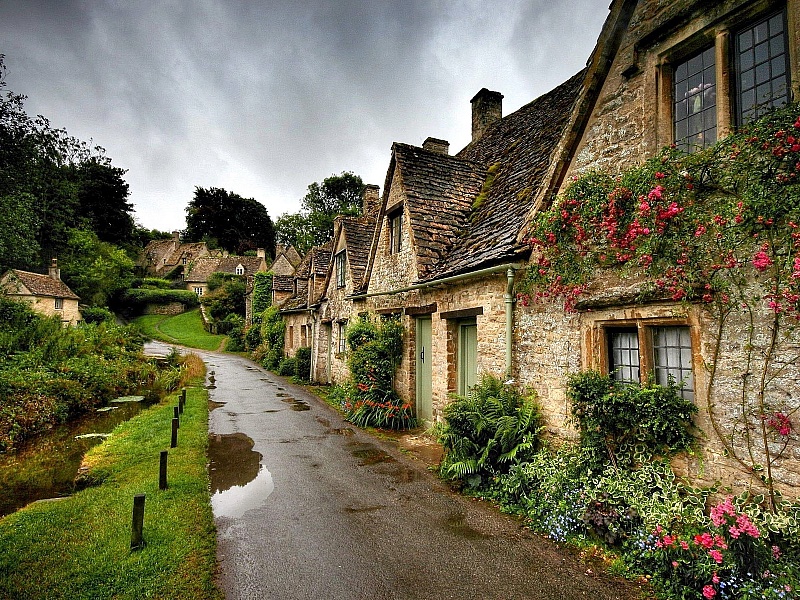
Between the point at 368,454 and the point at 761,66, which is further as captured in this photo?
the point at 368,454

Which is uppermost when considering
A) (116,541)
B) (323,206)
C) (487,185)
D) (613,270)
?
(323,206)

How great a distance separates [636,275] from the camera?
559cm

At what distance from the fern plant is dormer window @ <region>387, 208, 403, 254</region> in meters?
5.87

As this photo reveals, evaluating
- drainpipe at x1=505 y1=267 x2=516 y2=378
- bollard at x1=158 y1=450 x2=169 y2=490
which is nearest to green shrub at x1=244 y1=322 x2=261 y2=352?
bollard at x1=158 y1=450 x2=169 y2=490

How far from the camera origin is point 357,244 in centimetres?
1784

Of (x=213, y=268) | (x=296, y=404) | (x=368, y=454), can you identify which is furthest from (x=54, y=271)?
(x=368, y=454)

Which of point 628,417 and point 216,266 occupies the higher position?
point 216,266

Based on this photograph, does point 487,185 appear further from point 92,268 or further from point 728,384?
point 92,268

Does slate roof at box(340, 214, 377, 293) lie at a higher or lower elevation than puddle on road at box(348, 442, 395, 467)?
higher

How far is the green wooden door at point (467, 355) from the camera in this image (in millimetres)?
9695

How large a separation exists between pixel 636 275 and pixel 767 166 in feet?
5.71

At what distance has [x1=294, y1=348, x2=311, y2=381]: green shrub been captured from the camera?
73.2ft

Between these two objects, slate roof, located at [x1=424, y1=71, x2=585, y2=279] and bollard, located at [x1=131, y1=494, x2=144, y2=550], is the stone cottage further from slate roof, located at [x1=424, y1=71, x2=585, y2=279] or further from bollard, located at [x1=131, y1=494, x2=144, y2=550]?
bollard, located at [x1=131, y1=494, x2=144, y2=550]

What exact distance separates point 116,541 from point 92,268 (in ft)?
156
